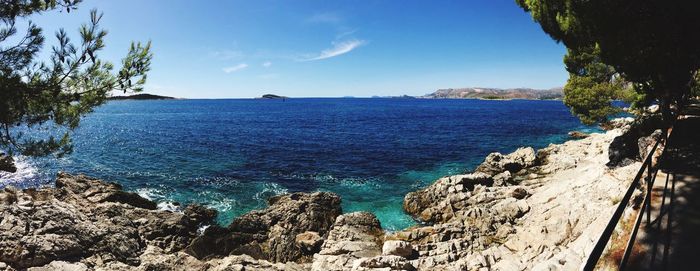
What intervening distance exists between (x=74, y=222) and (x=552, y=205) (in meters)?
22.9

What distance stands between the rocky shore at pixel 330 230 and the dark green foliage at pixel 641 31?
4.44 m

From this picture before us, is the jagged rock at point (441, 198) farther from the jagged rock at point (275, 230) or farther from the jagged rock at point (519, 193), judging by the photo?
the jagged rock at point (275, 230)

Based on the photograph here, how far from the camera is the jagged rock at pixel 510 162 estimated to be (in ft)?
101

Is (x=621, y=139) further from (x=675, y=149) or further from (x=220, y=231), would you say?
(x=220, y=231)

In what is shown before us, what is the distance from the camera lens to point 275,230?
67.1 ft

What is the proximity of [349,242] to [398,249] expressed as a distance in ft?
10.2

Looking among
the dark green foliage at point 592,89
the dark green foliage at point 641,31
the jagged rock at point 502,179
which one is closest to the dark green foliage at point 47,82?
the dark green foliage at point 641,31

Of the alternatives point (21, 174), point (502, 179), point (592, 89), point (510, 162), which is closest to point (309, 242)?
point (502, 179)

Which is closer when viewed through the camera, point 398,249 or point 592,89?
point 398,249

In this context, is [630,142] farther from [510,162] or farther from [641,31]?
[641,31]

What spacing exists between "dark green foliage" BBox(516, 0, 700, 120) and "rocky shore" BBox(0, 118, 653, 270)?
4.44m

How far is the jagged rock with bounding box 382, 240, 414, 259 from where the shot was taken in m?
15.6

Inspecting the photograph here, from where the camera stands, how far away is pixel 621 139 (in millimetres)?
22500

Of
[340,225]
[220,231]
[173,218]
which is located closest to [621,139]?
[340,225]
